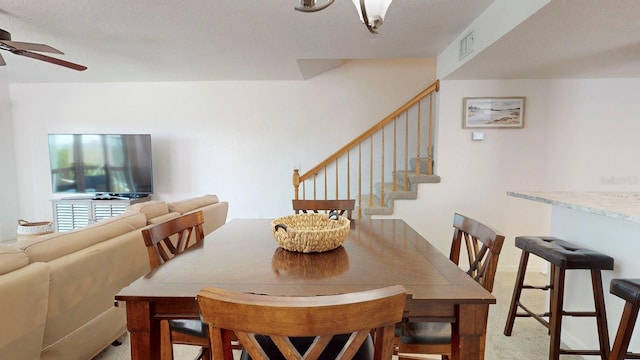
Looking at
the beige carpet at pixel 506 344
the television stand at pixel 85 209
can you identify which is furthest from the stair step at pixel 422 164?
the television stand at pixel 85 209

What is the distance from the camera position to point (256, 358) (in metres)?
0.74

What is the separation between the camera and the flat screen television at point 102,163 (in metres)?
4.28

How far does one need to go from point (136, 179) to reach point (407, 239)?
3962mm

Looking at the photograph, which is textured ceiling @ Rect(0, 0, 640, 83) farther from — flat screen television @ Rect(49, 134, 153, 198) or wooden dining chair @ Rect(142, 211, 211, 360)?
wooden dining chair @ Rect(142, 211, 211, 360)

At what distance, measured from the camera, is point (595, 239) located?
6.11 ft

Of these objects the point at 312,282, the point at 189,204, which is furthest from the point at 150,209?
the point at 312,282

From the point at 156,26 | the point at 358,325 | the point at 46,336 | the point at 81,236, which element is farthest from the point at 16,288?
the point at 156,26

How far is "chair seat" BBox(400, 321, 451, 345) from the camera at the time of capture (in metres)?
1.25

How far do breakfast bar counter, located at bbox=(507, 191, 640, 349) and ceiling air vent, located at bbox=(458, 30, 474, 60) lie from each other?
1.26m

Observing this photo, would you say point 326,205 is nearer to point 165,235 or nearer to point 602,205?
point 165,235

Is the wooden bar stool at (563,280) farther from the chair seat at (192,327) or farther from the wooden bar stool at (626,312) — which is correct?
the chair seat at (192,327)

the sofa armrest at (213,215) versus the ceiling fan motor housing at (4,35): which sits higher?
the ceiling fan motor housing at (4,35)

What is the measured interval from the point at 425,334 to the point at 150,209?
2.05 metres

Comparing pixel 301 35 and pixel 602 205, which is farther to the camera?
pixel 301 35
